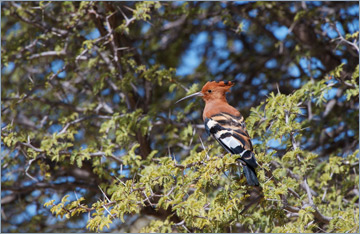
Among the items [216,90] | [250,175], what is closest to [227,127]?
[216,90]

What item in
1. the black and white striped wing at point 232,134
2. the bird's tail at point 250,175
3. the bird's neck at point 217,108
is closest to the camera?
the bird's tail at point 250,175

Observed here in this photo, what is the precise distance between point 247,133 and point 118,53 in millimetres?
1705

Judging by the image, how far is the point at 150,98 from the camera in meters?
5.36

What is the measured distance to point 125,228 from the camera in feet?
17.9

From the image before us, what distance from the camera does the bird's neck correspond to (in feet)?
12.5

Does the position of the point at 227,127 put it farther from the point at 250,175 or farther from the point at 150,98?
the point at 150,98

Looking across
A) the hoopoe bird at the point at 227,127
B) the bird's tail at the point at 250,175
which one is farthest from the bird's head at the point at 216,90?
the bird's tail at the point at 250,175

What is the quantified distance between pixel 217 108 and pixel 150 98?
1.65 m

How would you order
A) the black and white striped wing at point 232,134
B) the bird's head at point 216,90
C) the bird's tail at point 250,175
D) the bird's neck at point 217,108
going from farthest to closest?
the bird's head at point 216,90 < the bird's neck at point 217,108 < the black and white striped wing at point 232,134 < the bird's tail at point 250,175

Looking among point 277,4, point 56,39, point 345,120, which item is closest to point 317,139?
point 345,120

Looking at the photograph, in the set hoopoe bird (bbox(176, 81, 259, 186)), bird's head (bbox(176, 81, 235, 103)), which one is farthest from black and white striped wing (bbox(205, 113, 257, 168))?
bird's head (bbox(176, 81, 235, 103))

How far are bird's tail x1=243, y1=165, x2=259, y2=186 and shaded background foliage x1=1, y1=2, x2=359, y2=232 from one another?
0.40m

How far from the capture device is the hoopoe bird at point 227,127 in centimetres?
304

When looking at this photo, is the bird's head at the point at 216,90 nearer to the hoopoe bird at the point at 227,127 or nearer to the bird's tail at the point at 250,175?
the hoopoe bird at the point at 227,127
